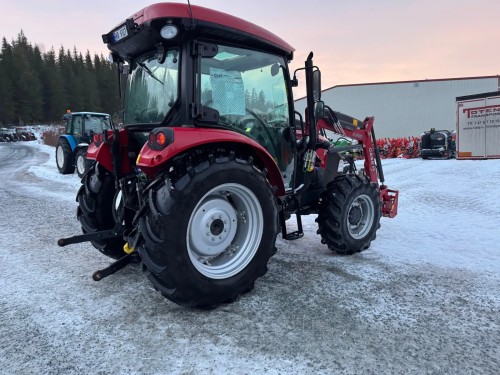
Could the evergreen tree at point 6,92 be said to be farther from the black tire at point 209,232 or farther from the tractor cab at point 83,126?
the black tire at point 209,232

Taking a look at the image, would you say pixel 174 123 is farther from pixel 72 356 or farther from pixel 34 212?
pixel 34 212

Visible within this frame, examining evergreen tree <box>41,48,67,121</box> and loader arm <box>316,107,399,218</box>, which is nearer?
loader arm <box>316,107,399,218</box>

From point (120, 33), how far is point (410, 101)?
101 feet

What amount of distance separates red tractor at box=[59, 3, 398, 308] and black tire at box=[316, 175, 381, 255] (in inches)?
0.6

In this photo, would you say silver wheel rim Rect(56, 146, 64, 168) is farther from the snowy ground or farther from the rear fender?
the rear fender

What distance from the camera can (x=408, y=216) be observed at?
20.7 ft

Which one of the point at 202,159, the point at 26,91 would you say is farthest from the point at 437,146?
the point at 26,91

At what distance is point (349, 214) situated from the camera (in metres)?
4.32

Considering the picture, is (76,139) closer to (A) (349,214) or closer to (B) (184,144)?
(A) (349,214)

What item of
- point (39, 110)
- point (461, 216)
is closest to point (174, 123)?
point (461, 216)

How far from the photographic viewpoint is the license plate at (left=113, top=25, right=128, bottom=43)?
9.89 feet

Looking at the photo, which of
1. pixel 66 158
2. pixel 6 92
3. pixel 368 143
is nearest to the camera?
pixel 368 143

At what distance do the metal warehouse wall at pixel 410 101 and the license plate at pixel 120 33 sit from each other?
26.4 m

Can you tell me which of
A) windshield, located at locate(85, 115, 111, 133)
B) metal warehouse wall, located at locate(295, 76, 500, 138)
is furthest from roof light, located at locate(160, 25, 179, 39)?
metal warehouse wall, located at locate(295, 76, 500, 138)
